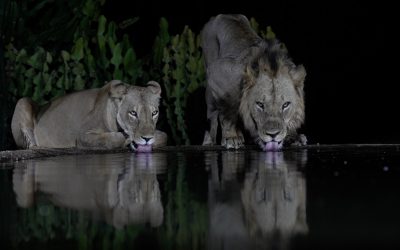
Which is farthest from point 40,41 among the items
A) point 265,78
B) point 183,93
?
point 265,78

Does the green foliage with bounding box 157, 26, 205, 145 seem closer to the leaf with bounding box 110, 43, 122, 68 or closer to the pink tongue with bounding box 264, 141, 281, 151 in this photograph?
the leaf with bounding box 110, 43, 122, 68

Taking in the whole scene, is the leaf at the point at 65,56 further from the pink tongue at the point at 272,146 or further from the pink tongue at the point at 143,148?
the pink tongue at the point at 272,146

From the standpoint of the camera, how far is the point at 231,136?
26.5ft

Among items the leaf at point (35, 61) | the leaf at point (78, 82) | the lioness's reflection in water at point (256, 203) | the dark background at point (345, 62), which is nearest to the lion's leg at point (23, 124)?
the leaf at point (35, 61)

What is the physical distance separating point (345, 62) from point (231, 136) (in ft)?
13.0

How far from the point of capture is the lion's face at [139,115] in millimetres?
7644

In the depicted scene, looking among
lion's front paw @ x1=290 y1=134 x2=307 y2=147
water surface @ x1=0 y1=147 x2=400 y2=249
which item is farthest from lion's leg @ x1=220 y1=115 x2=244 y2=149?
water surface @ x1=0 y1=147 x2=400 y2=249

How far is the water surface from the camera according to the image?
285cm

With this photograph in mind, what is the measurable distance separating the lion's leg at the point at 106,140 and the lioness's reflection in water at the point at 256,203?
1.66 m

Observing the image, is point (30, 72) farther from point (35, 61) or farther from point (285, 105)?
point (285, 105)

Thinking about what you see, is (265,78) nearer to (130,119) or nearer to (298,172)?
(130,119)

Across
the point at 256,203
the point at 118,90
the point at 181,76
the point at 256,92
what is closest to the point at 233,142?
the point at 256,92

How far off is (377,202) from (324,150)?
4106 mm

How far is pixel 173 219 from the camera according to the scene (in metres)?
3.34
